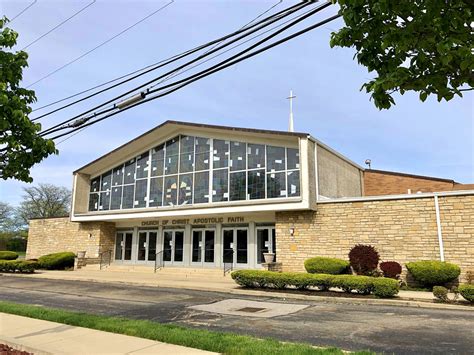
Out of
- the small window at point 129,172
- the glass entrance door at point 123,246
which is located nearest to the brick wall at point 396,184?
the small window at point 129,172

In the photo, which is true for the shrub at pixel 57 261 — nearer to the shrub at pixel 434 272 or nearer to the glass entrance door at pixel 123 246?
the glass entrance door at pixel 123 246

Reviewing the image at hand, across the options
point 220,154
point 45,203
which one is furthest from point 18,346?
point 45,203

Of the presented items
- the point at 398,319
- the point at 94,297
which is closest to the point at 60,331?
the point at 94,297

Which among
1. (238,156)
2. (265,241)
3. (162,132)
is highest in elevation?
(162,132)

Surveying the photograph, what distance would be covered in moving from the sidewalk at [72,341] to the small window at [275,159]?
1456 centimetres

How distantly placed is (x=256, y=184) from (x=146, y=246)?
419 inches

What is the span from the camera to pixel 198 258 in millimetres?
24859

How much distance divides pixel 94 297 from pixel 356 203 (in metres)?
12.3

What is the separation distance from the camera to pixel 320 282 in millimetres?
14820

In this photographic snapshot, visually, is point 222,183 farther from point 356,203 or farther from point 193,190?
point 356,203

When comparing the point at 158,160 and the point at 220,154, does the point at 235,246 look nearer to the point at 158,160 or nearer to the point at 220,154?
the point at 220,154

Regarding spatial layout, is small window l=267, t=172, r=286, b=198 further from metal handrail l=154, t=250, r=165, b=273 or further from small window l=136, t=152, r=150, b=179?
small window l=136, t=152, r=150, b=179

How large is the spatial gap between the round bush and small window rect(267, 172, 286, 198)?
4144 mm

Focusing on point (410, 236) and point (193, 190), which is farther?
point (193, 190)
